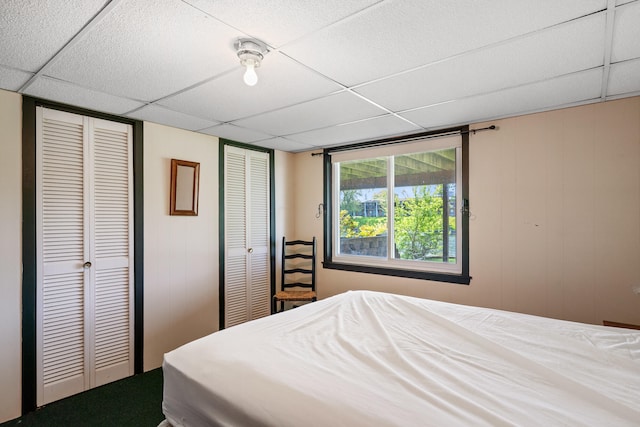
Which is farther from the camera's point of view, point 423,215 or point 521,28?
point 423,215

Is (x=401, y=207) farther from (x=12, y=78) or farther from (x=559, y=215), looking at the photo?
(x=12, y=78)

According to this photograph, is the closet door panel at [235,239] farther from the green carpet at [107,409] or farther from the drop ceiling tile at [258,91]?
the green carpet at [107,409]

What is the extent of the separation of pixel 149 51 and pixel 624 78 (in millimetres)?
2802

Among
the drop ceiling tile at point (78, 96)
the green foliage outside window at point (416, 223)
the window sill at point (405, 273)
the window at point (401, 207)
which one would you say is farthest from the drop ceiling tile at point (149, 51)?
the window sill at point (405, 273)

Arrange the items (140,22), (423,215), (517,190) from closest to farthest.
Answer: (140,22) → (517,190) → (423,215)

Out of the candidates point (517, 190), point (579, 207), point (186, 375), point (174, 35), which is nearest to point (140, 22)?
point (174, 35)

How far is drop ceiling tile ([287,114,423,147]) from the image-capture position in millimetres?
2953

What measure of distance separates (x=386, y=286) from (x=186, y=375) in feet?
8.01

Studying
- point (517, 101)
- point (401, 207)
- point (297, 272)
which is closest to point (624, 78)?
point (517, 101)

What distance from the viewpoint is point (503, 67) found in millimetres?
1863

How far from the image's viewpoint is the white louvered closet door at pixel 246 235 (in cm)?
358

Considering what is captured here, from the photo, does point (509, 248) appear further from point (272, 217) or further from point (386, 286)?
point (272, 217)

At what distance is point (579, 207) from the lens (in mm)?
2523

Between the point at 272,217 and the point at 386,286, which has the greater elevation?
the point at 272,217
